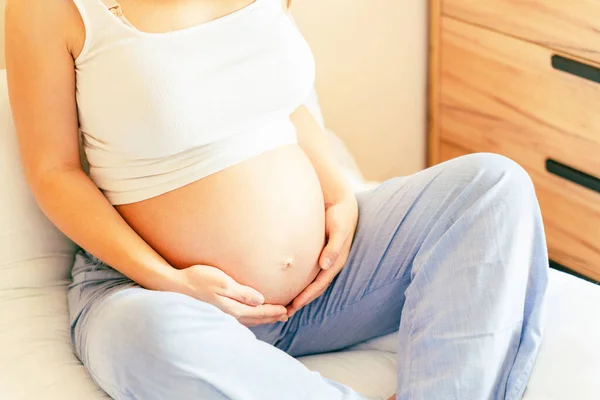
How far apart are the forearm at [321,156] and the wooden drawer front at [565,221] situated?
69 centimetres

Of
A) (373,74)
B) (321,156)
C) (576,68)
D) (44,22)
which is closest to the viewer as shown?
(44,22)

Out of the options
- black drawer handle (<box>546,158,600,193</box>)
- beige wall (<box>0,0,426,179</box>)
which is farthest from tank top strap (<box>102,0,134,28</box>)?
black drawer handle (<box>546,158,600,193</box>)

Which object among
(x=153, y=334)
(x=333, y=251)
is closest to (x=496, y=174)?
(x=333, y=251)

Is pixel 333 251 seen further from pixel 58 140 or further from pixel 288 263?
pixel 58 140

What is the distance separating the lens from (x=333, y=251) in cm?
114

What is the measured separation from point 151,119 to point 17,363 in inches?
14.7

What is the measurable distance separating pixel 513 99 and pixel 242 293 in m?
0.97

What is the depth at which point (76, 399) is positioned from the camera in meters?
1.01

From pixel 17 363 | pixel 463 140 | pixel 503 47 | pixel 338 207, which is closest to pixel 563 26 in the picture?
pixel 503 47

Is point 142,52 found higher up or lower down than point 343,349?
higher up

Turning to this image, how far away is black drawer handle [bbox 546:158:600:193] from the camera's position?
5.43 ft

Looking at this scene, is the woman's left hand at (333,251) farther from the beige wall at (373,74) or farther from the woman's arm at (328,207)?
the beige wall at (373,74)

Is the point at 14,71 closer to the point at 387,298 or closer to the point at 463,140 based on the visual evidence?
the point at 387,298

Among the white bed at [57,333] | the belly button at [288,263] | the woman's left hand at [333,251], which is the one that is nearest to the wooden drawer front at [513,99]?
the white bed at [57,333]
